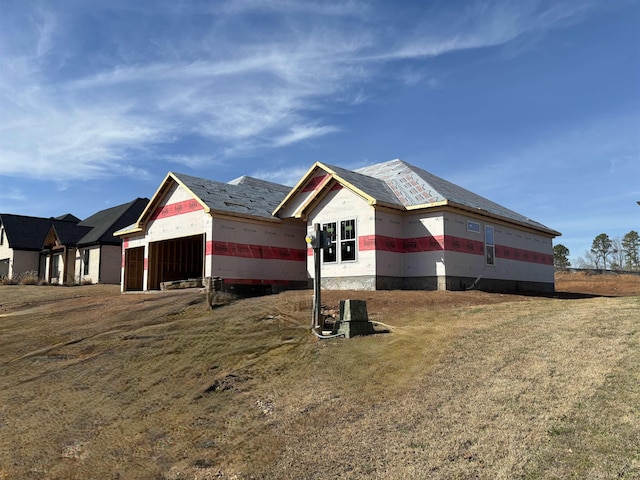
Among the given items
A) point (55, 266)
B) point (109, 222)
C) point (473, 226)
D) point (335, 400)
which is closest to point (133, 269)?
point (109, 222)

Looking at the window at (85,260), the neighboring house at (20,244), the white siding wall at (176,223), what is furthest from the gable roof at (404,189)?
the neighboring house at (20,244)

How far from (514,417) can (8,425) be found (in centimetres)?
830

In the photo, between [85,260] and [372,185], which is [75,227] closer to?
[85,260]

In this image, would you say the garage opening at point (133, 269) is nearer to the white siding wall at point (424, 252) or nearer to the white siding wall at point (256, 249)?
the white siding wall at point (256, 249)

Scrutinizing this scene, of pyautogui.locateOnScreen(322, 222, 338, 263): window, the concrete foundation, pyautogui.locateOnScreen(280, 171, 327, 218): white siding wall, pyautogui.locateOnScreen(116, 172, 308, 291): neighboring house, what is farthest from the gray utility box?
pyautogui.locateOnScreen(280, 171, 327, 218): white siding wall

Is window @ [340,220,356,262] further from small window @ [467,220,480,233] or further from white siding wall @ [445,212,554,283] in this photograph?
small window @ [467,220,480,233]

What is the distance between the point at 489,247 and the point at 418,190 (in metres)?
4.51

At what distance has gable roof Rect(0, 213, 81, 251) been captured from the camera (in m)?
46.2

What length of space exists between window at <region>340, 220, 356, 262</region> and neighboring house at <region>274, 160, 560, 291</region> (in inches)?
1.7

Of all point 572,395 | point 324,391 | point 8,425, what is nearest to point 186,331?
point 8,425

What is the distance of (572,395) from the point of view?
24.3 ft

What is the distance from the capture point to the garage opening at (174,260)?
2911cm

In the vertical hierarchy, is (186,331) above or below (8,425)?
above

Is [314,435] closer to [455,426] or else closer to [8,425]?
[455,426]
